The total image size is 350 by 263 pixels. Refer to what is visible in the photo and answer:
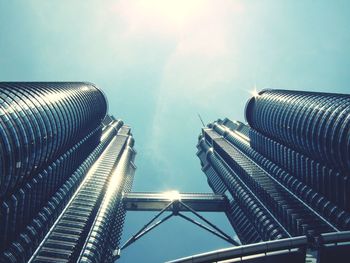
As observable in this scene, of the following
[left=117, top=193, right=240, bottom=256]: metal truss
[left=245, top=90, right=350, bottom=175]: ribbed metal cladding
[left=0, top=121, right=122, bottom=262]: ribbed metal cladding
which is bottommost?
[left=117, top=193, right=240, bottom=256]: metal truss

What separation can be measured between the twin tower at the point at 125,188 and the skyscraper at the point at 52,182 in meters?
0.36

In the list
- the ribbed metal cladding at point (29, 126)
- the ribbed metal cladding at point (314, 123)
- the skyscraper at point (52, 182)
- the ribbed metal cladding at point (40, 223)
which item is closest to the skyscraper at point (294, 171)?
the ribbed metal cladding at point (314, 123)

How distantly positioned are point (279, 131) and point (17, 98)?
89.8 metres

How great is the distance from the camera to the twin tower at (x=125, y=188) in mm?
68062

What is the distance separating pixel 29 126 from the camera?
2847 inches

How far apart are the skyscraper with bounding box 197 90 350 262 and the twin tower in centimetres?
41

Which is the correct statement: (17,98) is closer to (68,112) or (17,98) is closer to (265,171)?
(68,112)

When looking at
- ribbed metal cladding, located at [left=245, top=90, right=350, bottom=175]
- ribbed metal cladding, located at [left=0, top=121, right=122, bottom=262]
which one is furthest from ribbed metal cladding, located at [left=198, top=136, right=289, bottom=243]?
ribbed metal cladding, located at [left=0, top=121, right=122, bottom=262]

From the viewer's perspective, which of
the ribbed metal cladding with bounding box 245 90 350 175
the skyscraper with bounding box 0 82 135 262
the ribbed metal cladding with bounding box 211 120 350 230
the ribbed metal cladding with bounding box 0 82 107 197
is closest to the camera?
the ribbed metal cladding with bounding box 0 82 107 197

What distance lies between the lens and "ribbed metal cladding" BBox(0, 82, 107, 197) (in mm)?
65438

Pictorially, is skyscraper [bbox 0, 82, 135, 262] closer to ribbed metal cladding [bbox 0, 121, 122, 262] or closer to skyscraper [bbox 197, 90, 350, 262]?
ribbed metal cladding [bbox 0, 121, 122, 262]

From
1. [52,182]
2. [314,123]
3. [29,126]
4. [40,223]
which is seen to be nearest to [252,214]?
[314,123]

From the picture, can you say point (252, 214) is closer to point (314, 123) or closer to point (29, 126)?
point (314, 123)

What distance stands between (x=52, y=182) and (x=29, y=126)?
142 feet
